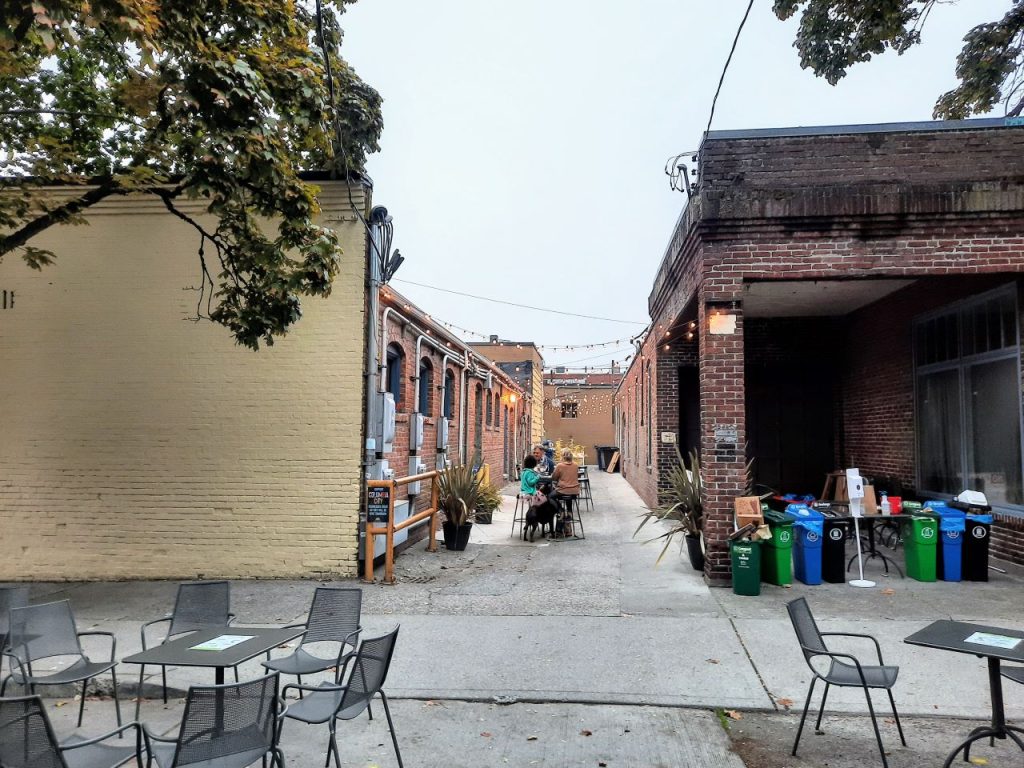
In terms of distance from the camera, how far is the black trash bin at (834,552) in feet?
25.9

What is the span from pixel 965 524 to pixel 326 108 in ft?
27.6

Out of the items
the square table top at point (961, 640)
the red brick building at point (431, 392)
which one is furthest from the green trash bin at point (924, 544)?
the red brick building at point (431, 392)

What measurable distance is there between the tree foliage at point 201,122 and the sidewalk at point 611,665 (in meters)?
3.41

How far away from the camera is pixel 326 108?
6.87 m

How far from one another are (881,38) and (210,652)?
36.4 feet

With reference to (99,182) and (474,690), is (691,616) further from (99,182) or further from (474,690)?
(99,182)

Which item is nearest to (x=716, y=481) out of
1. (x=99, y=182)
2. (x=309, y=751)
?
(x=309, y=751)

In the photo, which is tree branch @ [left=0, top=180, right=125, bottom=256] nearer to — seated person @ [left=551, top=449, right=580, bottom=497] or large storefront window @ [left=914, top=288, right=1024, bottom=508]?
seated person @ [left=551, top=449, right=580, bottom=497]

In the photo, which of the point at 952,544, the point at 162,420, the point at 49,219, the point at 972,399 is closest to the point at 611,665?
the point at 952,544

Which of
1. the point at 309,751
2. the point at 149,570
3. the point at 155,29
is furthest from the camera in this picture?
the point at 149,570

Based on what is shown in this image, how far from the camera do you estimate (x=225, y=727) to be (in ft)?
10.1

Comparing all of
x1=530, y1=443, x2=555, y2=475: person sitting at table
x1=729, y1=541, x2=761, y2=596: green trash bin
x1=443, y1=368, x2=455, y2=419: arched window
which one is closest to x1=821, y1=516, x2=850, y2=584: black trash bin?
x1=729, y1=541, x2=761, y2=596: green trash bin

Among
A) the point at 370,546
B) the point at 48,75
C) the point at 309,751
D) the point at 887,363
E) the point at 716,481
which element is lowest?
the point at 309,751

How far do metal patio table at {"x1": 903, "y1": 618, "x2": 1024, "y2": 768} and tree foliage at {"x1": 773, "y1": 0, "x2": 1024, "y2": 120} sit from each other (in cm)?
846
